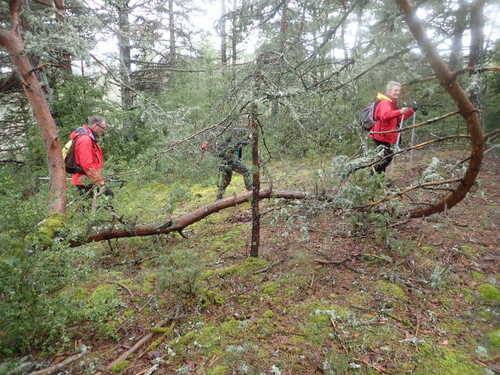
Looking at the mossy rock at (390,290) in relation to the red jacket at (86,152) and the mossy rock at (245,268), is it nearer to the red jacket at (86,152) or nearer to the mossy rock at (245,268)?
the mossy rock at (245,268)

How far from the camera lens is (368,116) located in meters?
5.36

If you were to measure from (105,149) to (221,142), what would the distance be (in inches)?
304

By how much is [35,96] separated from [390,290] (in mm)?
6694

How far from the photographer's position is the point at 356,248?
188 inches

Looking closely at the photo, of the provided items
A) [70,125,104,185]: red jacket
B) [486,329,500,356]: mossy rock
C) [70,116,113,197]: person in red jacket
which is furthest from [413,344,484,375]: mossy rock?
[70,125,104,185]: red jacket

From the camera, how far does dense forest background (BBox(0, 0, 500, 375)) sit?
2.79m

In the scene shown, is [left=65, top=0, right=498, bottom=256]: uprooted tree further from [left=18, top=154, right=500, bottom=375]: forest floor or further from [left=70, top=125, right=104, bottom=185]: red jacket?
[left=70, top=125, right=104, bottom=185]: red jacket

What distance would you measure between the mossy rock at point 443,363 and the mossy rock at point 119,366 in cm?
270

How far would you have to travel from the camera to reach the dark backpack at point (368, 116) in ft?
17.4

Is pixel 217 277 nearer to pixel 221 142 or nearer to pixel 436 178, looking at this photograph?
pixel 221 142

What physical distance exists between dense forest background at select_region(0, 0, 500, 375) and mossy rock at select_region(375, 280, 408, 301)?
0.09 ft

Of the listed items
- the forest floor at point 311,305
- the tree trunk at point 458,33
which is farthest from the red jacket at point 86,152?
the tree trunk at point 458,33

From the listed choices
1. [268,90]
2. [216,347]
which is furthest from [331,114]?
[216,347]

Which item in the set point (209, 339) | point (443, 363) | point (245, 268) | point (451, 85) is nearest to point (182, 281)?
point (209, 339)
